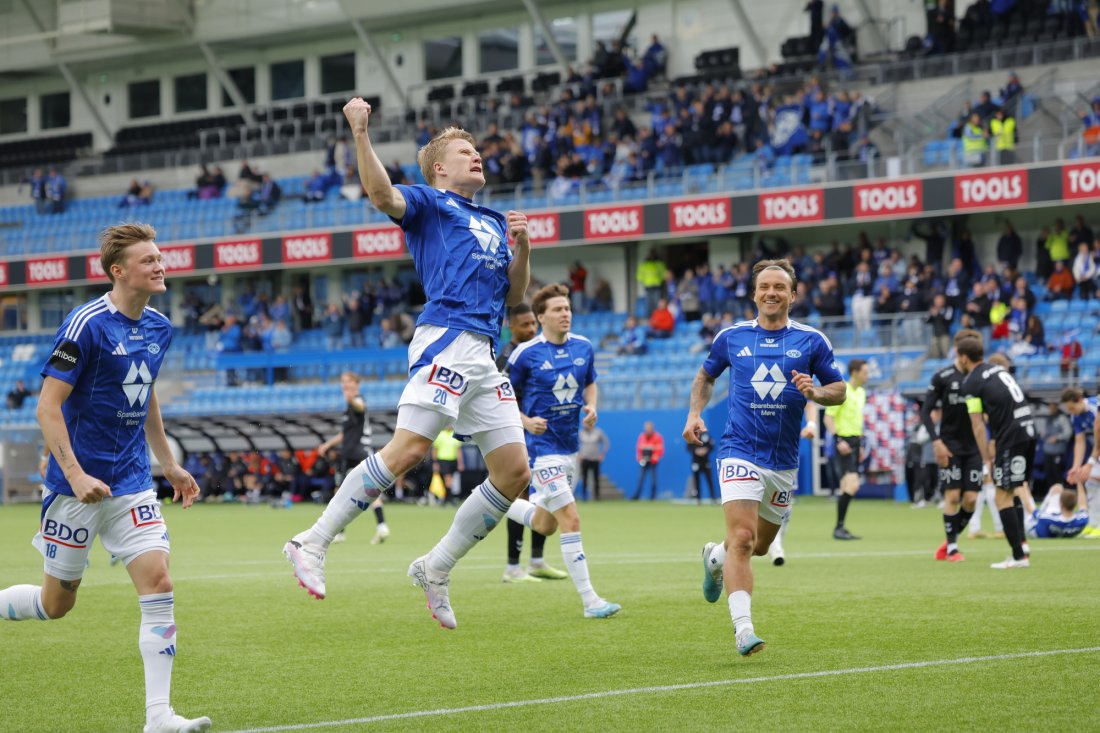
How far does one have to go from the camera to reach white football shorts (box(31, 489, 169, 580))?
6.20 m

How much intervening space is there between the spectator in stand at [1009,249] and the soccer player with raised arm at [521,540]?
2126cm

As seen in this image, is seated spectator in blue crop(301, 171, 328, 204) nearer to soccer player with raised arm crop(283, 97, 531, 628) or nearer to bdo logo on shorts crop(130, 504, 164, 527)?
soccer player with raised arm crop(283, 97, 531, 628)

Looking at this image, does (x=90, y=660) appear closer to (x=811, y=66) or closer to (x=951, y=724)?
(x=951, y=724)

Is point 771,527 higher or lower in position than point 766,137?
lower

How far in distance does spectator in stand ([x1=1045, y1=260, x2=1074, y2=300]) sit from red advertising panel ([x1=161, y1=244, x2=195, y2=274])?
24.0 m

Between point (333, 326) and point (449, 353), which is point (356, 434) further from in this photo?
point (333, 326)

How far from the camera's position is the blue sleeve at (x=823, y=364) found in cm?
824

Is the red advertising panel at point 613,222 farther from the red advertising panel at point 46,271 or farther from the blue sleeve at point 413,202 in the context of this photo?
the blue sleeve at point 413,202

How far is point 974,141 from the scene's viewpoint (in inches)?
1227

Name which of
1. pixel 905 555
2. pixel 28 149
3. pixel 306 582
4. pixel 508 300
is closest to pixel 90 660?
pixel 306 582

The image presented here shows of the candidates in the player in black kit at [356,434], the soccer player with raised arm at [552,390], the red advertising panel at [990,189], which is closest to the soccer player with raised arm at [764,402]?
the soccer player with raised arm at [552,390]

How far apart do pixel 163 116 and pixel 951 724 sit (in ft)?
163

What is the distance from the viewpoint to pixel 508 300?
793cm

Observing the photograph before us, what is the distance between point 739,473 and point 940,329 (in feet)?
73.1
